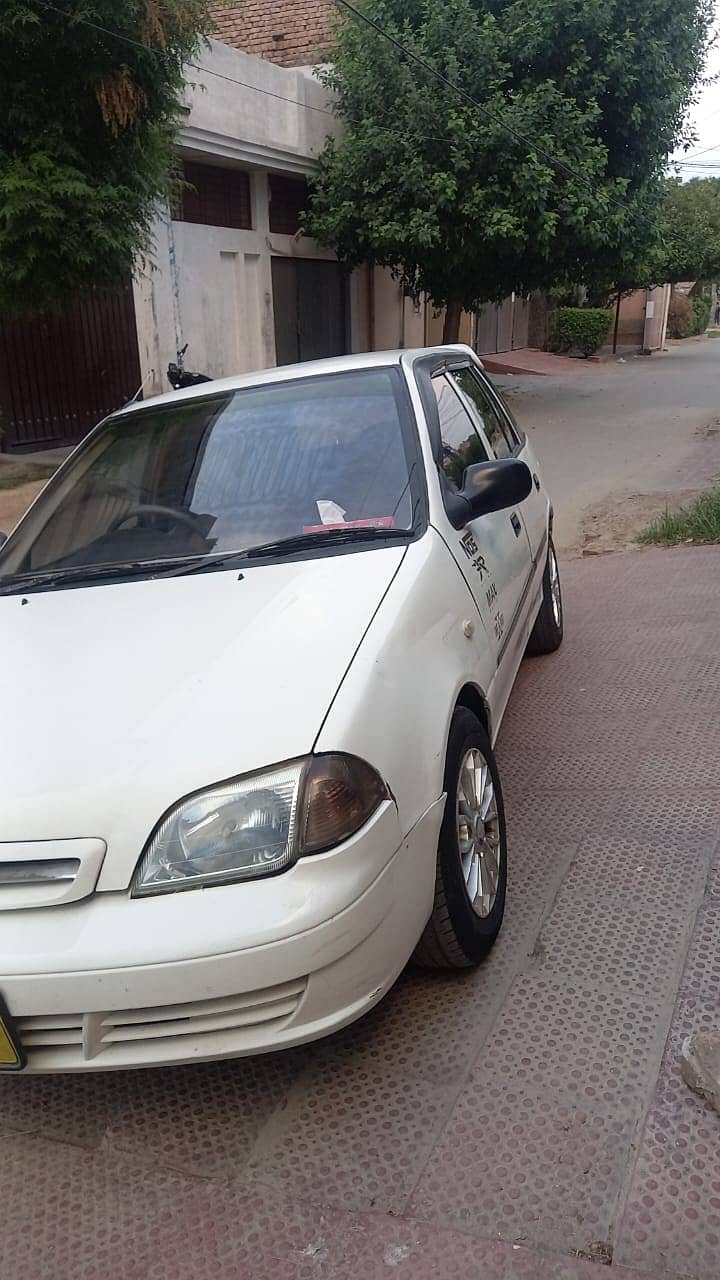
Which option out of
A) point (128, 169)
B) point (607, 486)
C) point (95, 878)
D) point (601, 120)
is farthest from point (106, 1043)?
point (601, 120)

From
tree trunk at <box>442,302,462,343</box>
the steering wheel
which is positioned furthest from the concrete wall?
the steering wheel

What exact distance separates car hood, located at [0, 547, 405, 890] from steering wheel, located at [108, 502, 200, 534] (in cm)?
42

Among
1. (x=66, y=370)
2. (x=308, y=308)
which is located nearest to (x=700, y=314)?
(x=308, y=308)

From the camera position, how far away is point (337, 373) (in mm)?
3688

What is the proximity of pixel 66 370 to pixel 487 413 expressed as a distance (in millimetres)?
9100

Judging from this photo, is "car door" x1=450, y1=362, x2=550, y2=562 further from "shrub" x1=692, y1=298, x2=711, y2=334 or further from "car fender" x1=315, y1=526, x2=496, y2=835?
"shrub" x1=692, y1=298, x2=711, y2=334

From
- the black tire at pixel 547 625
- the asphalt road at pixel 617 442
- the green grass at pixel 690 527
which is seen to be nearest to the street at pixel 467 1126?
the black tire at pixel 547 625

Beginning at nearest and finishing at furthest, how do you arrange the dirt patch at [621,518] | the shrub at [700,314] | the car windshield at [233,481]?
the car windshield at [233,481]
the dirt patch at [621,518]
the shrub at [700,314]

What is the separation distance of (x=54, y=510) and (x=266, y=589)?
1.17m

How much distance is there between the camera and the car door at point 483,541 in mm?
3289

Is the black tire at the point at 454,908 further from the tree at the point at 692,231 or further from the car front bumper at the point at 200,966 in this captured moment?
the tree at the point at 692,231

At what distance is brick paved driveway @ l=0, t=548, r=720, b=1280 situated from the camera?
78.4 inches

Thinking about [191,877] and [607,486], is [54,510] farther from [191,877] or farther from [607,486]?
[607,486]

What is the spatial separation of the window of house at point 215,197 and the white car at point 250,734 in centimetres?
1218
